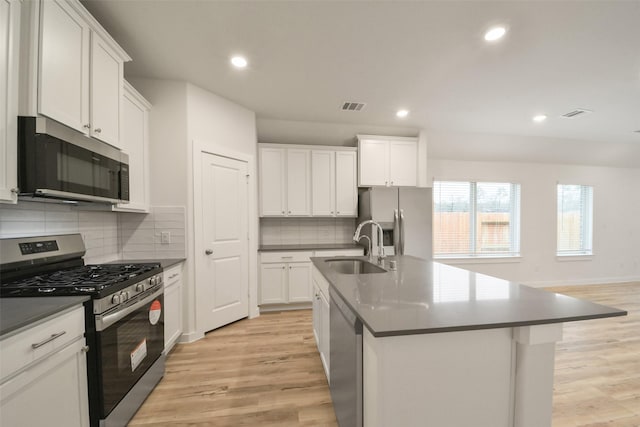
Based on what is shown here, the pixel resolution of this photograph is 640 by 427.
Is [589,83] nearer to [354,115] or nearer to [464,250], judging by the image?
[354,115]

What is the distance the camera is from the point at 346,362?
128cm

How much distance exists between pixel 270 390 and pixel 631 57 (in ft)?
14.0

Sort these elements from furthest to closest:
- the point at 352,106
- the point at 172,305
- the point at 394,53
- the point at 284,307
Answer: the point at 284,307
the point at 352,106
the point at 172,305
the point at 394,53

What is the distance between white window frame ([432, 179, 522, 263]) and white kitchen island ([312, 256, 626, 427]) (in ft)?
12.9

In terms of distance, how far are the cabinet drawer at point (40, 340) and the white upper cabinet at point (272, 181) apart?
8.64 ft

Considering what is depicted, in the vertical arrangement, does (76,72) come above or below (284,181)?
above

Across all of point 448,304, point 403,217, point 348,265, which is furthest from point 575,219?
point 448,304

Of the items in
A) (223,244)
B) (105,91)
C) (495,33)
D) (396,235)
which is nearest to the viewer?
(105,91)

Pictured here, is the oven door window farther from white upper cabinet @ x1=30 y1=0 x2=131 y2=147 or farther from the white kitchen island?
the white kitchen island

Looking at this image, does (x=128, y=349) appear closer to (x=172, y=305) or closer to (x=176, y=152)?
(x=172, y=305)

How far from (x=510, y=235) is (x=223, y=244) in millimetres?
5334

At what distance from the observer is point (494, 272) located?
16.0ft

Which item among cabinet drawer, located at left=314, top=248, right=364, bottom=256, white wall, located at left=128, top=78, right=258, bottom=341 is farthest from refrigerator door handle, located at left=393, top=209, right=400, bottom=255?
white wall, located at left=128, top=78, right=258, bottom=341

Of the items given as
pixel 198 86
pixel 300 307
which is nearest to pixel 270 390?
pixel 300 307
